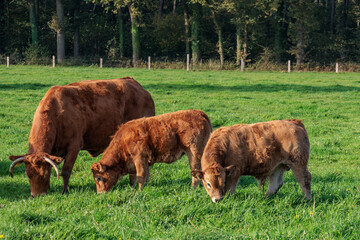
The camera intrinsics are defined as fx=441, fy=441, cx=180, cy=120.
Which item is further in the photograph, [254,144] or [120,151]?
[120,151]

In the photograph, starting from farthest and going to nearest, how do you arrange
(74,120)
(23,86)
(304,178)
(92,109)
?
(23,86), (92,109), (74,120), (304,178)

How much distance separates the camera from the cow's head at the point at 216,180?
19.6ft

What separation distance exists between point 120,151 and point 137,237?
2.77m

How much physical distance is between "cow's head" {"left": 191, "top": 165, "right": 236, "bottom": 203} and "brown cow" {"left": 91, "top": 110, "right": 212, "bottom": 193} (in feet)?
3.97

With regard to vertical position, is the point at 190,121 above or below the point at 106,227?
above

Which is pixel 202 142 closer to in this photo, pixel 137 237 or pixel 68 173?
pixel 68 173

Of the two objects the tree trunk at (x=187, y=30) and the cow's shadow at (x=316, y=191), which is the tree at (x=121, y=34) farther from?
the cow's shadow at (x=316, y=191)

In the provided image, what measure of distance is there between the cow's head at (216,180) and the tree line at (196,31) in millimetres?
42302

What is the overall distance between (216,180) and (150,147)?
1786mm

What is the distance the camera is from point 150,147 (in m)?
7.43


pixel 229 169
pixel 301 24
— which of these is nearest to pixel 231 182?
pixel 229 169

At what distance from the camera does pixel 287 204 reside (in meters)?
6.05

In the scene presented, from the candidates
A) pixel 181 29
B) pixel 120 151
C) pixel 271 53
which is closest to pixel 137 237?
pixel 120 151

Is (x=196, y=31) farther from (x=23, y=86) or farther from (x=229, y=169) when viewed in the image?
(x=229, y=169)
